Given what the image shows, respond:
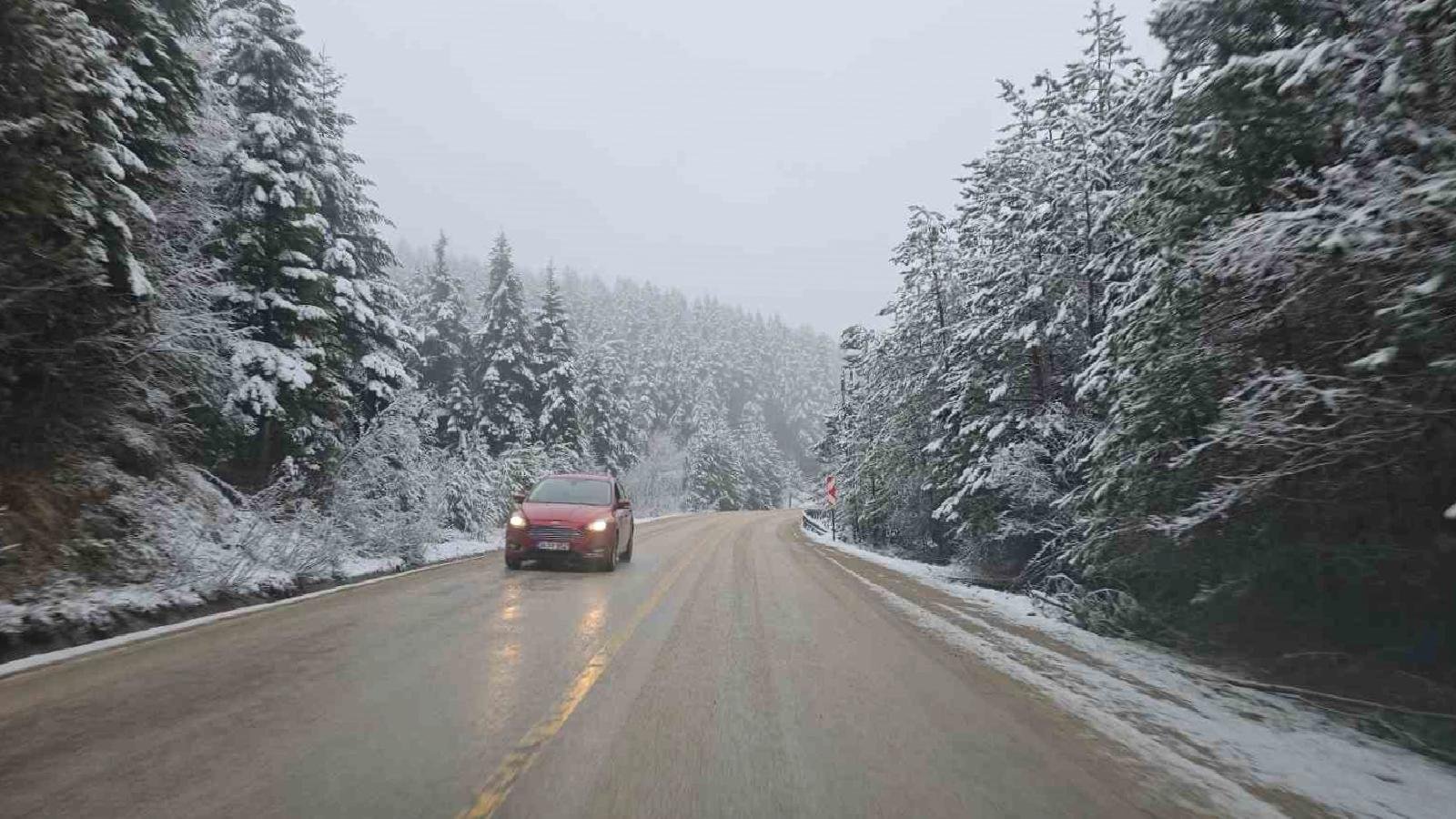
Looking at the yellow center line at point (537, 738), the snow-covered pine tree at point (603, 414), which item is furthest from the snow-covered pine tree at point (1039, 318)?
the snow-covered pine tree at point (603, 414)

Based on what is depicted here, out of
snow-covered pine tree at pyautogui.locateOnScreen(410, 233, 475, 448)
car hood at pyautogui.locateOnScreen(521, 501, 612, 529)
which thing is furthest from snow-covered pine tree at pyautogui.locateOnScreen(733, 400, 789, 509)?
car hood at pyautogui.locateOnScreen(521, 501, 612, 529)

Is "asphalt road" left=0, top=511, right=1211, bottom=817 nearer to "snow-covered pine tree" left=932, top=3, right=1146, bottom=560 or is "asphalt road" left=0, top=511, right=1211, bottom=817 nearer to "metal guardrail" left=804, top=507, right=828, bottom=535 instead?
"snow-covered pine tree" left=932, top=3, right=1146, bottom=560

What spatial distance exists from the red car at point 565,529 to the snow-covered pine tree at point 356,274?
231 inches

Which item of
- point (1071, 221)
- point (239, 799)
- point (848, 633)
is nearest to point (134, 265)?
point (239, 799)

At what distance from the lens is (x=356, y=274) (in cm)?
1689

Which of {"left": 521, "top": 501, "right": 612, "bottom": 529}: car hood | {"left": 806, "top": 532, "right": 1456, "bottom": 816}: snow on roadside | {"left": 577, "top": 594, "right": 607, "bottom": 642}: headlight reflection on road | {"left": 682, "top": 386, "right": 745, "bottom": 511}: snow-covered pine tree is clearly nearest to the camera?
{"left": 806, "top": 532, "right": 1456, "bottom": 816}: snow on roadside

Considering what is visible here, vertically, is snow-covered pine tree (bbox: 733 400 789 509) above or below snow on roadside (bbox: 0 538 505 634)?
above

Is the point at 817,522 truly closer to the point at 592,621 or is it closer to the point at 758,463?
the point at 592,621

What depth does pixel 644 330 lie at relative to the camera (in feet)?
272

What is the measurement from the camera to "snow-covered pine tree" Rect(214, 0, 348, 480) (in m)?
13.8

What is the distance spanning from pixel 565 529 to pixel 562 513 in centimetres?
38

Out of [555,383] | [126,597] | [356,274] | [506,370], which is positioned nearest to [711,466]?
[555,383]

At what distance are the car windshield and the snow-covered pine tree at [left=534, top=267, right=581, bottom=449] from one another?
23.0m

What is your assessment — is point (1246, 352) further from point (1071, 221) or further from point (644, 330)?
point (644, 330)
